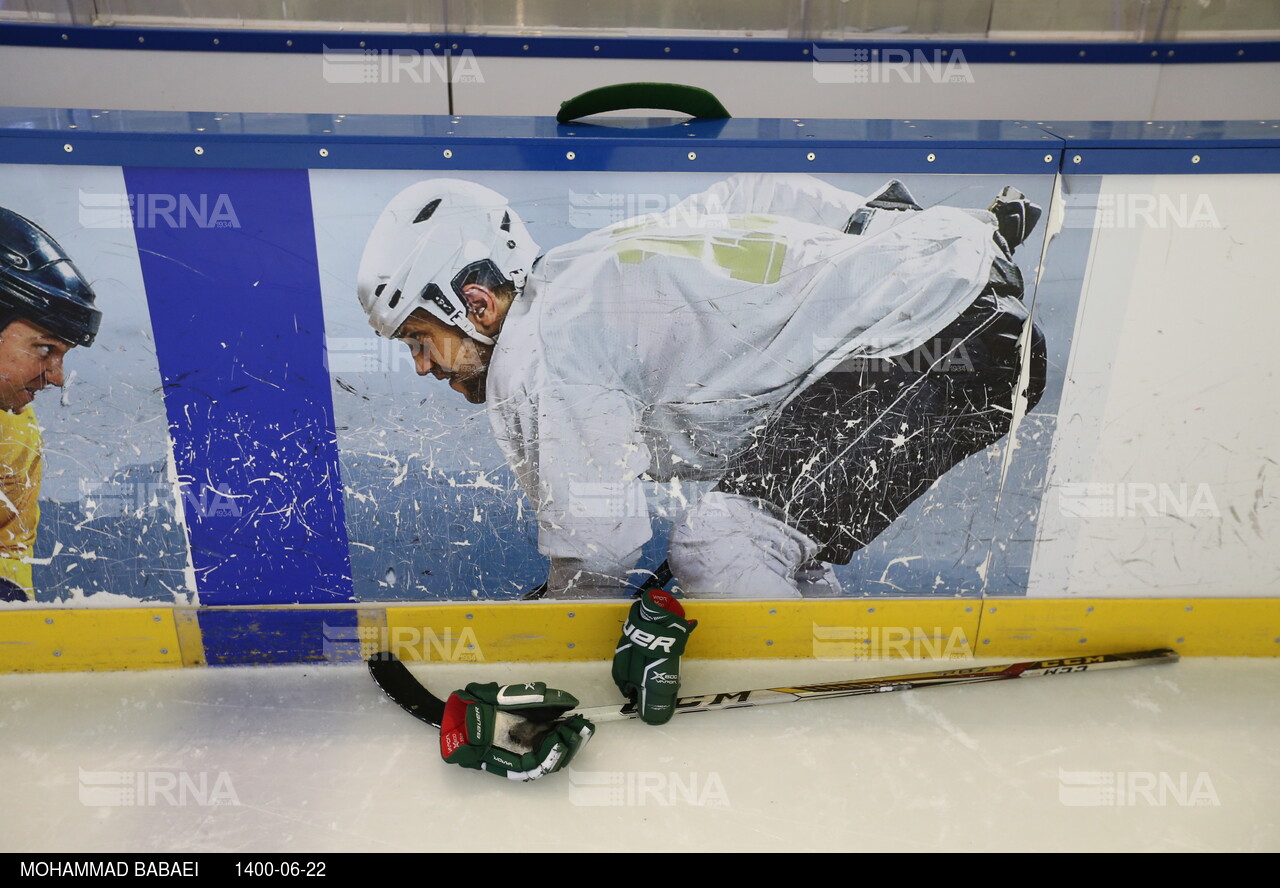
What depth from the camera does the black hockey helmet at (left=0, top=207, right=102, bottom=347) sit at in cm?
141

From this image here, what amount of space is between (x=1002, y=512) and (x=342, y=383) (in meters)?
1.30

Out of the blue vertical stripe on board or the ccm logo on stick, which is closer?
the blue vertical stripe on board

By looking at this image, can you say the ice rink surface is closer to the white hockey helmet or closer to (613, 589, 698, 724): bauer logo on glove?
(613, 589, 698, 724): bauer logo on glove

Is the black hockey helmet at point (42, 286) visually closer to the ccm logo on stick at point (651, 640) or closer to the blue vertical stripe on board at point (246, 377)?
the blue vertical stripe on board at point (246, 377)

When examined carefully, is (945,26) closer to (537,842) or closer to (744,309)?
(744,309)

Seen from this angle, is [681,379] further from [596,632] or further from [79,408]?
[79,408]

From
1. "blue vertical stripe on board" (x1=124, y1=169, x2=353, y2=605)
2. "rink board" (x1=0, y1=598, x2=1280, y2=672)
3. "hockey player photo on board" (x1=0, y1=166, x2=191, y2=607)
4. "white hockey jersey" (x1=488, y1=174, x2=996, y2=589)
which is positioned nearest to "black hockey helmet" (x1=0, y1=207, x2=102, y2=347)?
"hockey player photo on board" (x1=0, y1=166, x2=191, y2=607)

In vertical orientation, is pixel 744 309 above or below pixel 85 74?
below

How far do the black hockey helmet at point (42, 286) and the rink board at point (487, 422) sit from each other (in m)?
0.03

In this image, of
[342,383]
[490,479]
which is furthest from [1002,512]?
[342,383]

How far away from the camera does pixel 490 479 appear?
5.35ft

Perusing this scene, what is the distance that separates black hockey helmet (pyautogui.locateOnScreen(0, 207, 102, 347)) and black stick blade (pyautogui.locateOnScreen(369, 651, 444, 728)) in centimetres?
80

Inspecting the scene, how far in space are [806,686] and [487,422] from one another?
0.82 metres

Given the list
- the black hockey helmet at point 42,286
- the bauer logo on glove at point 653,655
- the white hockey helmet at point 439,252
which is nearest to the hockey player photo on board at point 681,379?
the white hockey helmet at point 439,252
